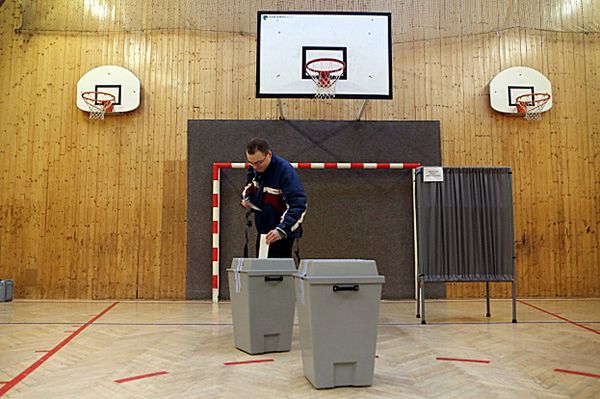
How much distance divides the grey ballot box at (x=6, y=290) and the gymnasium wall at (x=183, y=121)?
24 centimetres

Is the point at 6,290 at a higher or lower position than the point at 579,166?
lower

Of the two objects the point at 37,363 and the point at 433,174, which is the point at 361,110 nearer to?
the point at 433,174

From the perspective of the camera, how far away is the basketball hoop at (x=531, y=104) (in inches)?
259

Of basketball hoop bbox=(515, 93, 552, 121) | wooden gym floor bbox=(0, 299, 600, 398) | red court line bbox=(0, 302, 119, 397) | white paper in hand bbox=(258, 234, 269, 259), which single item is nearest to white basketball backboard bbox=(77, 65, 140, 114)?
wooden gym floor bbox=(0, 299, 600, 398)

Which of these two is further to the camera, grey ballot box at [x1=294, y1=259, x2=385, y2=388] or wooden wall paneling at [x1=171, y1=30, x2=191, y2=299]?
wooden wall paneling at [x1=171, y1=30, x2=191, y2=299]

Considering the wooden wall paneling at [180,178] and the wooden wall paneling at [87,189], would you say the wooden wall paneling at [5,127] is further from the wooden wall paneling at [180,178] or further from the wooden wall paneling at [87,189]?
the wooden wall paneling at [180,178]

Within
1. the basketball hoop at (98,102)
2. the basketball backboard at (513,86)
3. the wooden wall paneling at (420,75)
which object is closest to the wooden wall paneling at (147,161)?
the basketball hoop at (98,102)

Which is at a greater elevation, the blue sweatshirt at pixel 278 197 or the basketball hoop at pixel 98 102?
the basketball hoop at pixel 98 102

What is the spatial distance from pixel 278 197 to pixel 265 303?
0.79 m

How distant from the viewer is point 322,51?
19.7 ft

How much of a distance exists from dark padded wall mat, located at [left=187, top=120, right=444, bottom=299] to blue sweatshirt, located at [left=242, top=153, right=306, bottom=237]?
2708 mm

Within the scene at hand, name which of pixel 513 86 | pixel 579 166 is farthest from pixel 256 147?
pixel 579 166

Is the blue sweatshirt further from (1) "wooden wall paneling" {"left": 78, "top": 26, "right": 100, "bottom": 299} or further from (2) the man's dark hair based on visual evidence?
(1) "wooden wall paneling" {"left": 78, "top": 26, "right": 100, "bottom": 299}

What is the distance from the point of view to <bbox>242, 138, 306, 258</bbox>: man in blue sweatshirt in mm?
3447
